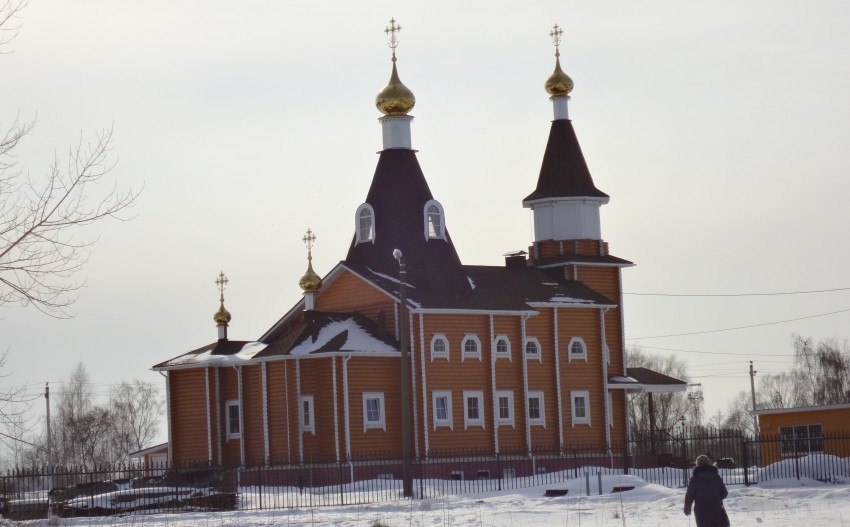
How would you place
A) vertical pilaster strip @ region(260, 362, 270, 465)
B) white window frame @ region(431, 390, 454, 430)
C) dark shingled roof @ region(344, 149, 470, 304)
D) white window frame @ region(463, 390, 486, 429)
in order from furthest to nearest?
dark shingled roof @ region(344, 149, 470, 304), white window frame @ region(463, 390, 486, 429), white window frame @ region(431, 390, 454, 430), vertical pilaster strip @ region(260, 362, 270, 465)

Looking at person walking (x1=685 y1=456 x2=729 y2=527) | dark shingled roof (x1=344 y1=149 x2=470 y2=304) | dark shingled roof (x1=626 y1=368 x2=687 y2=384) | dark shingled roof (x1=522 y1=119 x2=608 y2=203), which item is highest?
dark shingled roof (x1=522 y1=119 x2=608 y2=203)

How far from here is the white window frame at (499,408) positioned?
46469 millimetres

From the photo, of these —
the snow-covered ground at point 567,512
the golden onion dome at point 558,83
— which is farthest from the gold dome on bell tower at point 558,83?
Answer: the snow-covered ground at point 567,512

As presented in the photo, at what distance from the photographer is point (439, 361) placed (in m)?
45.6

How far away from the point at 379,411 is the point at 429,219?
7096 mm

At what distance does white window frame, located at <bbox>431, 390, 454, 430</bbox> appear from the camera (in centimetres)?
4531

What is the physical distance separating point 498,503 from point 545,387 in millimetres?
17442

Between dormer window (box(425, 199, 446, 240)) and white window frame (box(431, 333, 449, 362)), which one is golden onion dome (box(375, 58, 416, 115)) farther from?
Result: white window frame (box(431, 333, 449, 362))

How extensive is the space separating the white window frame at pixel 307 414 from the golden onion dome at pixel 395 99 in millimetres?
10040

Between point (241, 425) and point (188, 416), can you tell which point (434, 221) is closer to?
point (241, 425)

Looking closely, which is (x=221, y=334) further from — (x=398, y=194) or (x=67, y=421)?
(x=67, y=421)

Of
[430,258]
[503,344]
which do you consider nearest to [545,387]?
[503,344]

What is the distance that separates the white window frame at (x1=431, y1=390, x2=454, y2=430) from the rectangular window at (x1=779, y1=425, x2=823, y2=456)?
30.1ft

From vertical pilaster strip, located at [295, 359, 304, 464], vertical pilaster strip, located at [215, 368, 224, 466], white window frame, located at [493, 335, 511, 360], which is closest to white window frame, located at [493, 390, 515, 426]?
white window frame, located at [493, 335, 511, 360]
